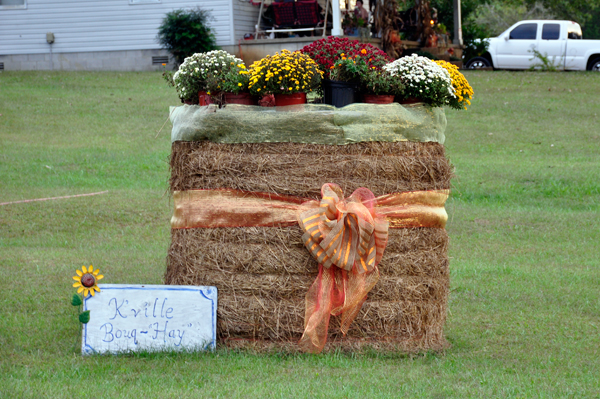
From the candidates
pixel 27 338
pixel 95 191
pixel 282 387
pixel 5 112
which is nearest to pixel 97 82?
pixel 5 112

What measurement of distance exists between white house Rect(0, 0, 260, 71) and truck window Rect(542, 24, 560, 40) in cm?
963

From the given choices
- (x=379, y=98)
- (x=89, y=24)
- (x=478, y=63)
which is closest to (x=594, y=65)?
(x=478, y=63)

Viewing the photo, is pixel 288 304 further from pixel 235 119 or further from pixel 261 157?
pixel 235 119

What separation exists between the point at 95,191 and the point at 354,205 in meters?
6.93

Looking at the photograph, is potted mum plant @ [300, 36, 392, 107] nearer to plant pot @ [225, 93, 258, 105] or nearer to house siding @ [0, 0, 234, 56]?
plant pot @ [225, 93, 258, 105]

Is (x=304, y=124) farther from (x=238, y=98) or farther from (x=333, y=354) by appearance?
(x=333, y=354)

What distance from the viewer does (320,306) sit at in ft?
14.6

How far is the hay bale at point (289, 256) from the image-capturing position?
14.9 ft

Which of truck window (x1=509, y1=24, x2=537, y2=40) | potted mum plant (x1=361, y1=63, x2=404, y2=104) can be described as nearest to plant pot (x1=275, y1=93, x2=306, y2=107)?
potted mum plant (x1=361, y1=63, x2=404, y2=104)

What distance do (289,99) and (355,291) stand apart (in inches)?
50.8

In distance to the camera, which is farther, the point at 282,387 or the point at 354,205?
the point at 354,205

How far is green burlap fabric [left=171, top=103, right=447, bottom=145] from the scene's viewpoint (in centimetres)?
457

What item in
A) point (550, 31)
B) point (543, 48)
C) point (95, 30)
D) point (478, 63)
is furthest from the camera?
point (478, 63)

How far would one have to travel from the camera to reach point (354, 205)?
14.6 feet
